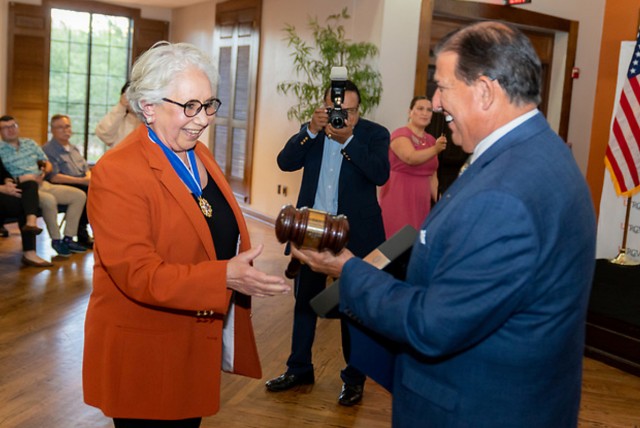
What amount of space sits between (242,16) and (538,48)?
3806 mm

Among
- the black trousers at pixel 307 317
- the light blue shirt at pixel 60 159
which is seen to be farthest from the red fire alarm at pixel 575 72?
the black trousers at pixel 307 317

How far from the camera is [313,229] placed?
189 centimetres

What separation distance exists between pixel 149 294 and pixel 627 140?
544 centimetres

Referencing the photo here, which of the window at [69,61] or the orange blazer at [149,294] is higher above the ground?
the window at [69,61]

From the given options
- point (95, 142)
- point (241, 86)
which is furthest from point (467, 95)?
point (95, 142)

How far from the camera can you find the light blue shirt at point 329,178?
3738mm

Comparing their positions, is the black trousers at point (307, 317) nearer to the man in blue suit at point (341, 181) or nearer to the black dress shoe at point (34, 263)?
the man in blue suit at point (341, 181)

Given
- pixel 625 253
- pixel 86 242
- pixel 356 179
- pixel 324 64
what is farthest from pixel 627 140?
pixel 86 242

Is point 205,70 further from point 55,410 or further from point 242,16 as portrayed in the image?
point 242,16

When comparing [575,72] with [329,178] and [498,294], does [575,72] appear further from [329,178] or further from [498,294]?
[498,294]

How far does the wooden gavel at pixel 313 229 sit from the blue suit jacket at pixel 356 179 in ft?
5.83

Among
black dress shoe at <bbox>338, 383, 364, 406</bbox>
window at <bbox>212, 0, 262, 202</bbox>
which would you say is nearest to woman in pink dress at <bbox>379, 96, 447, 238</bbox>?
black dress shoe at <bbox>338, 383, 364, 406</bbox>

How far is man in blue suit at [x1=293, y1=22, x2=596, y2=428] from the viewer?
148 centimetres

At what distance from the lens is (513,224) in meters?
1.46
